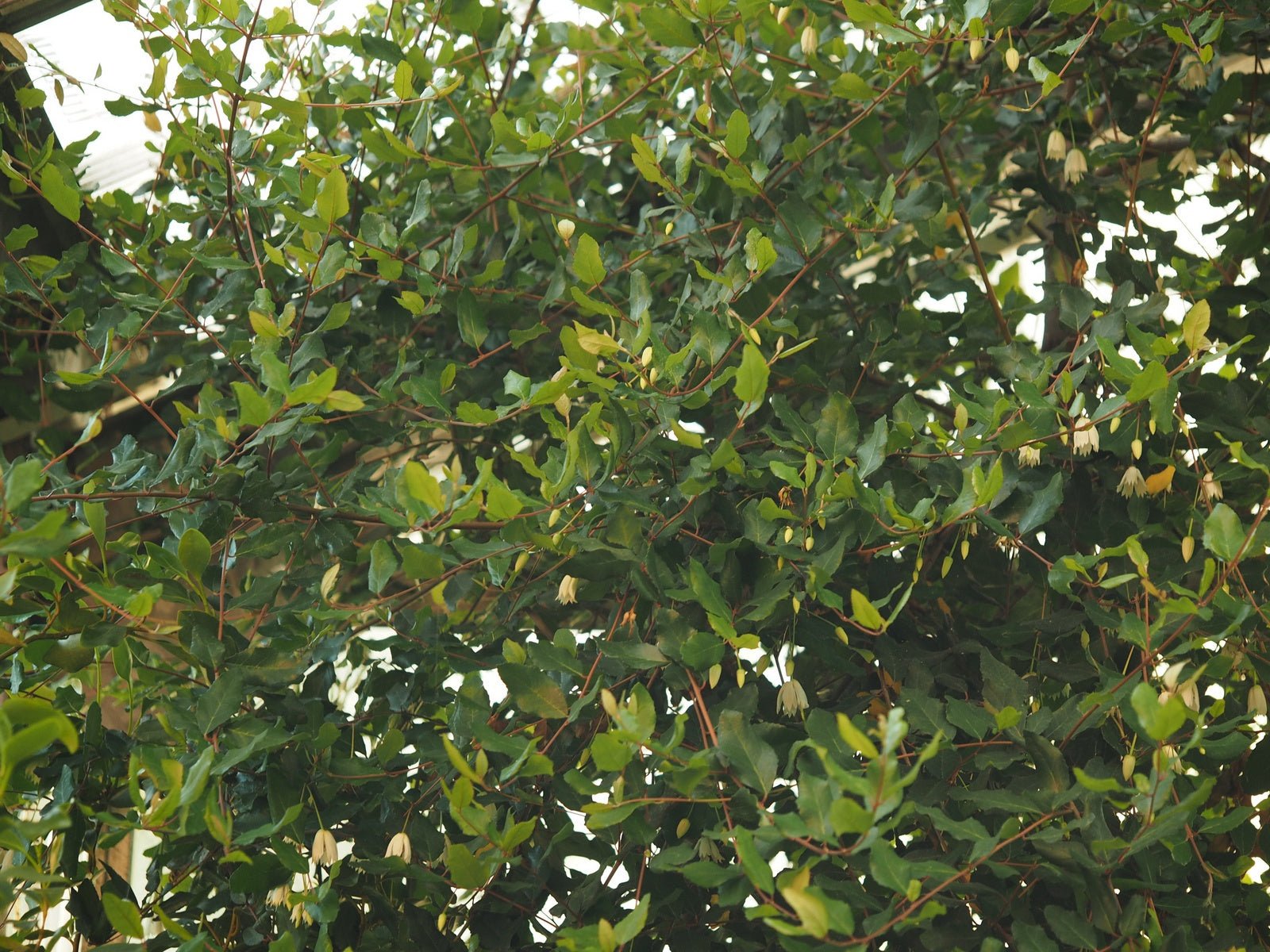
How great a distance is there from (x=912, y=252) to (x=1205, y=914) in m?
0.94

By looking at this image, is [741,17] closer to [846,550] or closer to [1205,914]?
[846,550]

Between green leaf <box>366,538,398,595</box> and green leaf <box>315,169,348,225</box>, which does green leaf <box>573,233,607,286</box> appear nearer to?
Result: green leaf <box>315,169,348,225</box>

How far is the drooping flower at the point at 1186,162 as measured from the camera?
152cm

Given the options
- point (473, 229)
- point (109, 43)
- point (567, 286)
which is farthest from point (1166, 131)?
point (109, 43)

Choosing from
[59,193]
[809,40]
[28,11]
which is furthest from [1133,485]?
[28,11]

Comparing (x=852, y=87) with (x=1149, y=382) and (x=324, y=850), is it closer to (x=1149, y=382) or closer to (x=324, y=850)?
(x=1149, y=382)

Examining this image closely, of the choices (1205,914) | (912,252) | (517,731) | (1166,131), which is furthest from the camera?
(1166,131)

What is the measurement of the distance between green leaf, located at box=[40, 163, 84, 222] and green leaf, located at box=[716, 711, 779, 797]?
856mm

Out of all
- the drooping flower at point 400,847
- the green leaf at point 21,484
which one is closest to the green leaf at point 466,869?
the drooping flower at point 400,847

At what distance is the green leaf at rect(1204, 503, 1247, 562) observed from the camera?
93 cm

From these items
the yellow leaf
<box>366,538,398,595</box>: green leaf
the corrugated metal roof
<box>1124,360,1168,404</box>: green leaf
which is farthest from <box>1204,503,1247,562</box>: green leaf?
the corrugated metal roof

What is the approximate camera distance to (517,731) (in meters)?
1.23

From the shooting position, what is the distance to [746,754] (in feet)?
3.20

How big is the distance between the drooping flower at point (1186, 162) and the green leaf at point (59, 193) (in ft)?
4.61
